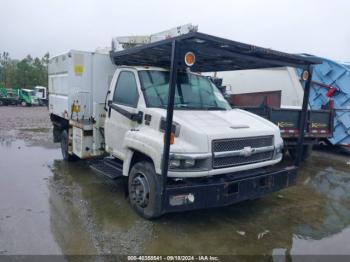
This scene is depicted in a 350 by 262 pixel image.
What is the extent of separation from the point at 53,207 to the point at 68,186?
1161 mm

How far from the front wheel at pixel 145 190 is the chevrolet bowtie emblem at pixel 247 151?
4.06 feet

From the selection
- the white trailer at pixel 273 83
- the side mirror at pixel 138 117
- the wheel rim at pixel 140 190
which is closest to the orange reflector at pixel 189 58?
the side mirror at pixel 138 117

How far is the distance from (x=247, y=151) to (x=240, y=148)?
11 centimetres

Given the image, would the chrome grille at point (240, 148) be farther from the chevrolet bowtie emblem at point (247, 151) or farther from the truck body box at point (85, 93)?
the truck body box at point (85, 93)

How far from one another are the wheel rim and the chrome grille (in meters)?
1.03

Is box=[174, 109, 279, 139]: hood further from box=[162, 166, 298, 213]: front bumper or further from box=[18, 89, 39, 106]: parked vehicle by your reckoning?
box=[18, 89, 39, 106]: parked vehicle

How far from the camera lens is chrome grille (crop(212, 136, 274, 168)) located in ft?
14.6

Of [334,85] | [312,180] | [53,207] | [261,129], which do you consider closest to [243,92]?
[334,85]

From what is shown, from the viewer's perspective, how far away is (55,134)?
30.4 ft

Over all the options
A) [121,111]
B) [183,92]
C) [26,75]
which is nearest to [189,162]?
[183,92]

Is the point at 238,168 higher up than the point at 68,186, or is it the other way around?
the point at 238,168

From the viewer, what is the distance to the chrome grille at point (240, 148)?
14.6 ft

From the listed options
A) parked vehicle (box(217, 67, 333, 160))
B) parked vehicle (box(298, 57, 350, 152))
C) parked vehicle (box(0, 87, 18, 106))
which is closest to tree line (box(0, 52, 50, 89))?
parked vehicle (box(0, 87, 18, 106))

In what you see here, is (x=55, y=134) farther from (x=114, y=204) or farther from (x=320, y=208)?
(x=320, y=208)
